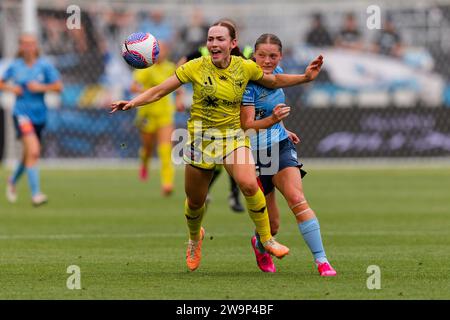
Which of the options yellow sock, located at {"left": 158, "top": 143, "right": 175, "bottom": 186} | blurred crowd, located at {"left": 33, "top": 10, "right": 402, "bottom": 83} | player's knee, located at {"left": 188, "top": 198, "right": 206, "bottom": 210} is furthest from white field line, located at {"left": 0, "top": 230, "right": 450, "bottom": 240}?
blurred crowd, located at {"left": 33, "top": 10, "right": 402, "bottom": 83}

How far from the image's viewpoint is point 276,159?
379 inches

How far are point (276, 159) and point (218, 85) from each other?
2.67 feet

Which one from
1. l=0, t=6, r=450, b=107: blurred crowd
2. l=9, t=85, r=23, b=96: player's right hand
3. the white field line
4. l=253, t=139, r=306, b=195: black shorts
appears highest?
l=0, t=6, r=450, b=107: blurred crowd

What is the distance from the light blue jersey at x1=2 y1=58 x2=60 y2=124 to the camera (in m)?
→ 17.0

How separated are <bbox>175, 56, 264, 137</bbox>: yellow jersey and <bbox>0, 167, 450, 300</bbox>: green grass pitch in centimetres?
125

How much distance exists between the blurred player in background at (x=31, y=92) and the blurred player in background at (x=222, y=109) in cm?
761

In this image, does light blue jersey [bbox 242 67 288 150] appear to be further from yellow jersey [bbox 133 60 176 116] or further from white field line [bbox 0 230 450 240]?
yellow jersey [bbox 133 60 176 116]

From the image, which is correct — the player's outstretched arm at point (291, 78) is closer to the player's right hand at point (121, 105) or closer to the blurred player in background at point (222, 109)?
the blurred player in background at point (222, 109)

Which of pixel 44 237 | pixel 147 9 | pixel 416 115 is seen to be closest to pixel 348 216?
pixel 44 237
